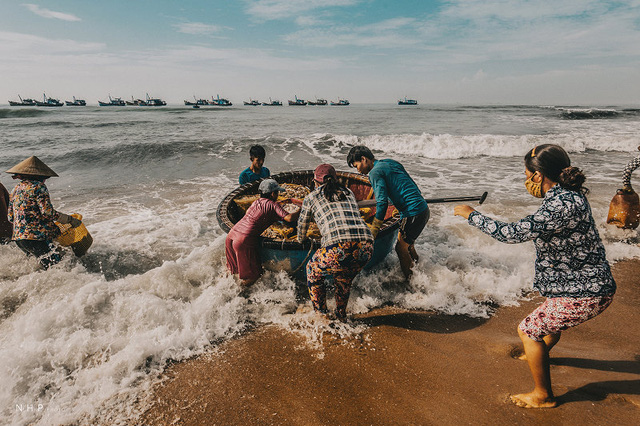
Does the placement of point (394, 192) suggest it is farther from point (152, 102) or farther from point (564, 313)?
point (152, 102)

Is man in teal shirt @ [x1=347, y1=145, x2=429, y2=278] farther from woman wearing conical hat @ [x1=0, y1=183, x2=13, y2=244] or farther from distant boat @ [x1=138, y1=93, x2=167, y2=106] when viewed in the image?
distant boat @ [x1=138, y1=93, x2=167, y2=106]

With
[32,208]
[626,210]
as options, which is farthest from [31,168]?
[626,210]

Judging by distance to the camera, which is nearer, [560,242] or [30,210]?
[560,242]

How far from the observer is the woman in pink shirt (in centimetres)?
378

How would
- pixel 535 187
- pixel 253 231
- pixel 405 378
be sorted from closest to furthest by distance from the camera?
1. pixel 535 187
2. pixel 405 378
3. pixel 253 231

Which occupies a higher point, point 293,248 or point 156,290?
point 293,248

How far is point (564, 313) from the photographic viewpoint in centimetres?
218

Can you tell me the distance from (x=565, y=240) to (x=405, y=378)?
1.88 m

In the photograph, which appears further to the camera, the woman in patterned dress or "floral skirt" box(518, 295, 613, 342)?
"floral skirt" box(518, 295, 613, 342)

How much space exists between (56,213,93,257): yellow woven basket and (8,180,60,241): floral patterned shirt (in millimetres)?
436

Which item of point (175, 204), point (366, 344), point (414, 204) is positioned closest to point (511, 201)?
point (414, 204)

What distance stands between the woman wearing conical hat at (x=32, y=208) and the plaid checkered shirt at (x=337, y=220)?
386 cm

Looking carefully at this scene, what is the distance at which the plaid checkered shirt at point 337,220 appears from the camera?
312 cm

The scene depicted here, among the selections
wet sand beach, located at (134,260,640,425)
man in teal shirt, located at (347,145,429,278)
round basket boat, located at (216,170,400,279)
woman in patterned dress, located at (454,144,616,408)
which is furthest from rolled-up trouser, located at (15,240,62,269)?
woman in patterned dress, located at (454,144,616,408)
